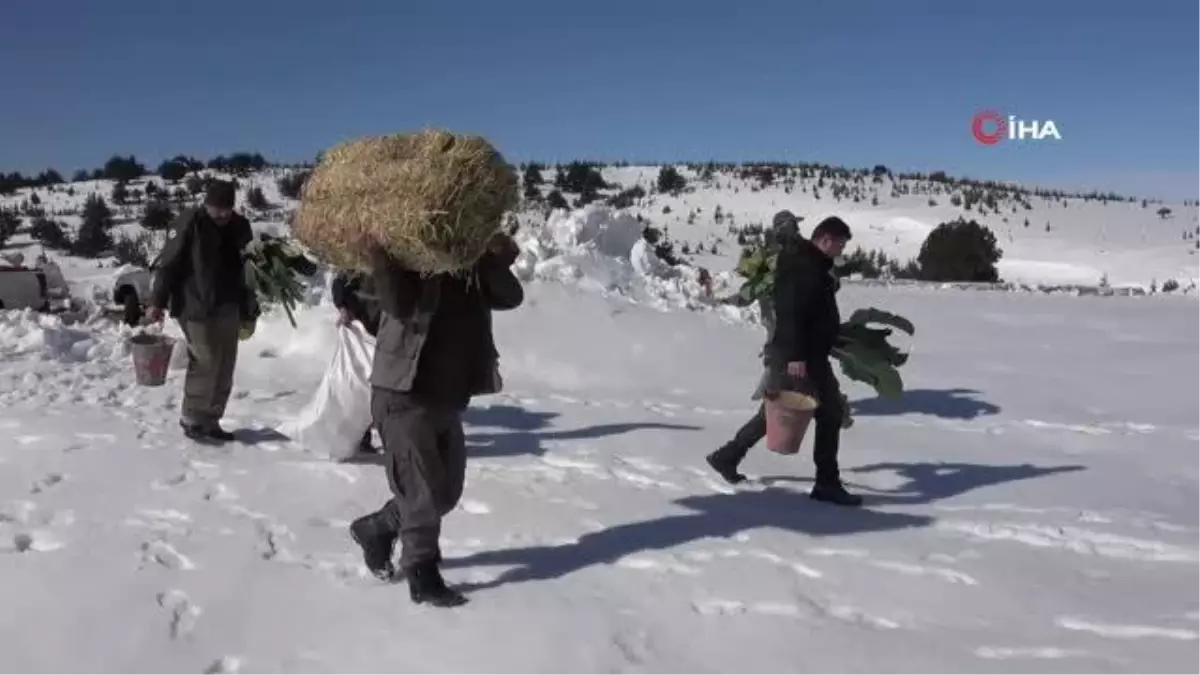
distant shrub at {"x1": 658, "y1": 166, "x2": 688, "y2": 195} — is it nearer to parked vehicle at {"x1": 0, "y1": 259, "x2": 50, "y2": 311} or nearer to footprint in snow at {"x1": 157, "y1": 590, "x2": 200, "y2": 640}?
parked vehicle at {"x1": 0, "y1": 259, "x2": 50, "y2": 311}

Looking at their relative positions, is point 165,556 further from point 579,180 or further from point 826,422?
point 579,180

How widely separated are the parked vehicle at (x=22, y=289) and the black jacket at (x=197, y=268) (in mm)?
11137

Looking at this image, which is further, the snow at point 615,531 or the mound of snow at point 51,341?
the mound of snow at point 51,341

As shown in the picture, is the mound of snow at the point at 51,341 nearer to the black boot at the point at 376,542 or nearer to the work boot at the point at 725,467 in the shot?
the work boot at the point at 725,467

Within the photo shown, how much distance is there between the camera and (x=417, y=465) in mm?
4547

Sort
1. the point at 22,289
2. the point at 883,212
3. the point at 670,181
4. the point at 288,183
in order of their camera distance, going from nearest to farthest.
Answer: the point at 22,289 → the point at 288,183 → the point at 883,212 → the point at 670,181

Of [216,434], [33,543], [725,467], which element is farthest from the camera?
[216,434]

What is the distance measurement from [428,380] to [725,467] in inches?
103

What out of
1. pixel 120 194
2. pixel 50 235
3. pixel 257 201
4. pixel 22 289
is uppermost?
pixel 120 194

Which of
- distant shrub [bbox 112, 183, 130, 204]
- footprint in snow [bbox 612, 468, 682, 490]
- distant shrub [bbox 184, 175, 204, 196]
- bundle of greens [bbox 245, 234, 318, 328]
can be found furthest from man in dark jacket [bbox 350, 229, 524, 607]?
distant shrub [bbox 112, 183, 130, 204]

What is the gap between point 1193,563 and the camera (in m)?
5.48

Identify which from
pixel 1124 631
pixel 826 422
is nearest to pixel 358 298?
pixel 826 422

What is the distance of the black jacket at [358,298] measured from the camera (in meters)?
5.69

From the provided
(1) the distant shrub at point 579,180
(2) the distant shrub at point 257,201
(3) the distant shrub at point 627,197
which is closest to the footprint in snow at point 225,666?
(2) the distant shrub at point 257,201
